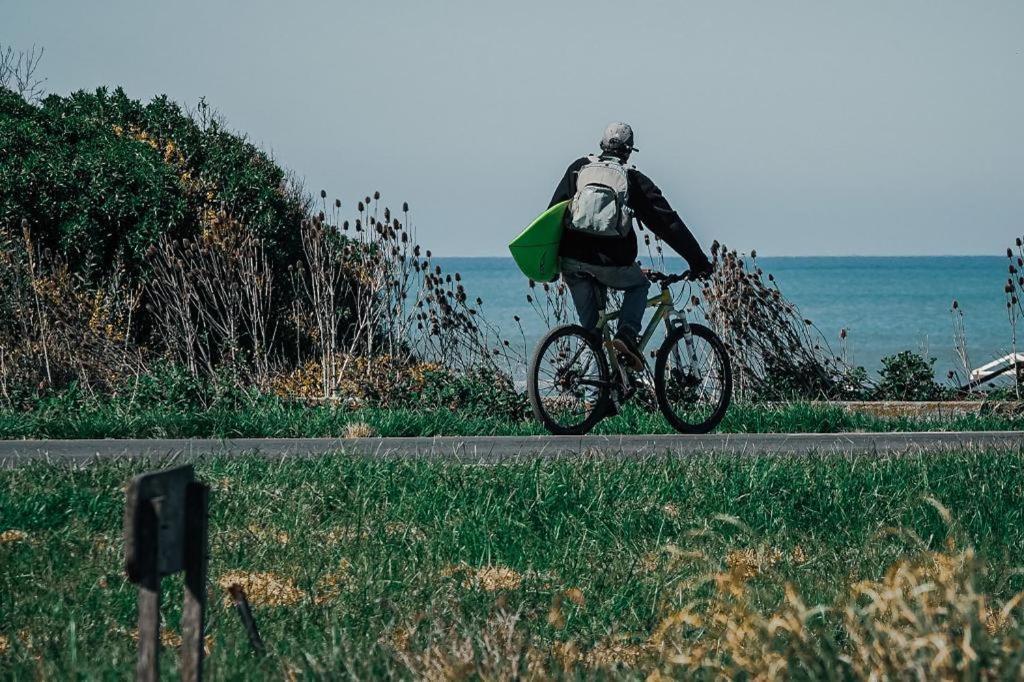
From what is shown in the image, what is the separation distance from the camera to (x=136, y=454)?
25.1 feet

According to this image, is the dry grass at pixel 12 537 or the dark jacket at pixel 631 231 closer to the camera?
the dry grass at pixel 12 537

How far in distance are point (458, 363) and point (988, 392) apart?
179 inches

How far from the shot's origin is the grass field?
10.9ft

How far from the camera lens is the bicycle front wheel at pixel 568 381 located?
8961 millimetres

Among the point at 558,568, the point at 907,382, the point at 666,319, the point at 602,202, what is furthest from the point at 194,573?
the point at 907,382

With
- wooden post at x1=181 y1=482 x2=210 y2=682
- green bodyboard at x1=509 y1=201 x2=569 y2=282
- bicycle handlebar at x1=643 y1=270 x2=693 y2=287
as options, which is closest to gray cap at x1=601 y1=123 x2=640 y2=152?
green bodyboard at x1=509 y1=201 x2=569 y2=282

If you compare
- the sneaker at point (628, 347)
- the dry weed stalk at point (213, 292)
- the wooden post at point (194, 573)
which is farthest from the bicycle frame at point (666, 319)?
the wooden post at point (194, 573)

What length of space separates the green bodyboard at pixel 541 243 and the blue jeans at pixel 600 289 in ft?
0.63

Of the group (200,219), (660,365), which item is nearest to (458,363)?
(660,365)

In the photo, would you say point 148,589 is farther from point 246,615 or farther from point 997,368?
point 997,368

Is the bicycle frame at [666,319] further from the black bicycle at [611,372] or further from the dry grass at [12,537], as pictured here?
the dry grass at [12,537]

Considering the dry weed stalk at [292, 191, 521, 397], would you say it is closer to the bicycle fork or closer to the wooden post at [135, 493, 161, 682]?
the bicycle fork

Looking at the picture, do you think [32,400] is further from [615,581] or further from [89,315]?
[615,581]

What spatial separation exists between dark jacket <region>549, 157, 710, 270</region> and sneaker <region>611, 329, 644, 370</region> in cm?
53
